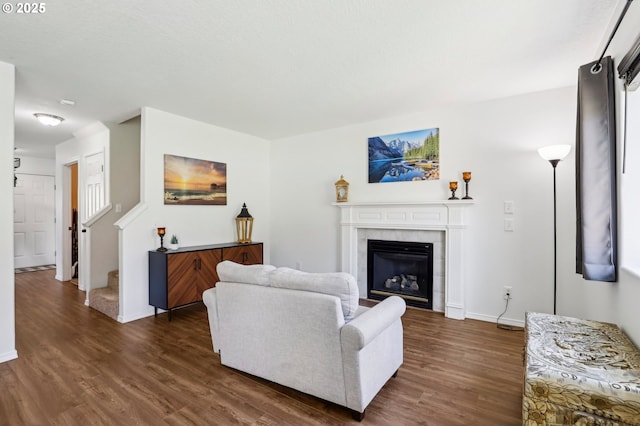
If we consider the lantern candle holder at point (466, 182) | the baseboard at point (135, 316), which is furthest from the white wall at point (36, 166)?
the lantern candle holder at point (466, 182)

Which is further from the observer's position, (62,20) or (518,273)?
(518,273)

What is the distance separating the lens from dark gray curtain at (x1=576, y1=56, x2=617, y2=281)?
192cm

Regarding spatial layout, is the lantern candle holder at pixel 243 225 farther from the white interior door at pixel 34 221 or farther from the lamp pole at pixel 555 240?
the white interior door at pixel 34 221

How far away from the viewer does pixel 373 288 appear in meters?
4.34

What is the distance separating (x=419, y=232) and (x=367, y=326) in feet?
7.79

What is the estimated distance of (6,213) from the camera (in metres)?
2.58

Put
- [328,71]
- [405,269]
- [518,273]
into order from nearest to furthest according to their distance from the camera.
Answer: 1. [328,71]
2. [518,273]
3. [405,269]

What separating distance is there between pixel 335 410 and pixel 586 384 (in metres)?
1.29

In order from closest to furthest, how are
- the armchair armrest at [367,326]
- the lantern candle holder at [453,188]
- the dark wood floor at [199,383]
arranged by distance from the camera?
the armchair armrest at [367,326], the dark wood floor at [199,383], the lantern candle holder at [453,188]

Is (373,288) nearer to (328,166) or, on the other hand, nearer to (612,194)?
(328,166)

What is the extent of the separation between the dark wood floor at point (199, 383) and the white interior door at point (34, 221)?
4.69 meters

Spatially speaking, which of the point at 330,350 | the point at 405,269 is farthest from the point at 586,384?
the point at 405,269

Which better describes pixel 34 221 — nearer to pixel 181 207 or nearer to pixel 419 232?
pixel 181 207

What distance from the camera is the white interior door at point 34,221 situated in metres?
6.68
